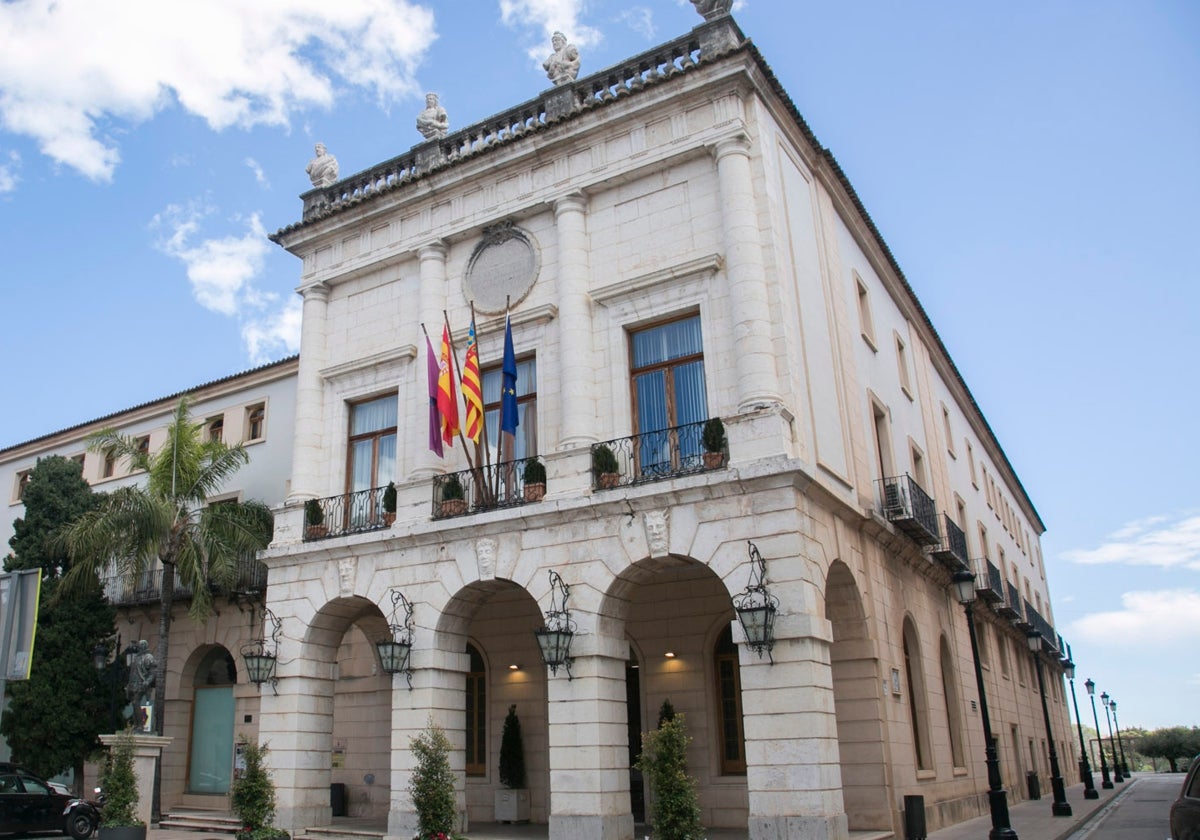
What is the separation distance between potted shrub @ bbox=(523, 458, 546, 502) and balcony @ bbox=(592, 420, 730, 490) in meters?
1.02

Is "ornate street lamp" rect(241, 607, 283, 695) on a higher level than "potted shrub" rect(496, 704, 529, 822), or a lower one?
higher

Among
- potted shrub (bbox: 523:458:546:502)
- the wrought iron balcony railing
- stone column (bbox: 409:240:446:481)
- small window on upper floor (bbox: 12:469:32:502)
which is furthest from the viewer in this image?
small window on upper floor (bbox: 12:469:32:502)

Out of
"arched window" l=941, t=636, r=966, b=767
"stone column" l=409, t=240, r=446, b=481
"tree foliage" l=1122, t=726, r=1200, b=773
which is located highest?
"stone column" l=409, t=240, r=446, b=481

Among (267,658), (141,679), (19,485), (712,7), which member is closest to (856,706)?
(267,658)

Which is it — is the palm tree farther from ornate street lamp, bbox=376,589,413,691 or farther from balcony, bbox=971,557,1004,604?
balcony, bbox=971,557,1004,604

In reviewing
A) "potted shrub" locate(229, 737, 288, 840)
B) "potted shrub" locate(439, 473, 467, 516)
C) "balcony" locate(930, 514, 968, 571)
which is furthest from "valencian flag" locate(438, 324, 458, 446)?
"balcony" locate(930, 514, 968, 571)

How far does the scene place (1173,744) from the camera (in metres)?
81.2

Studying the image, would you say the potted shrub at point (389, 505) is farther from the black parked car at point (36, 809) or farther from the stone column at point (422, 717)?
the black parked car at point (36, 809)

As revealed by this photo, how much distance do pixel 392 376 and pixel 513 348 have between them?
11.0 ft

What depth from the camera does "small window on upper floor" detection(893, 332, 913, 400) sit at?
24141 millimetres

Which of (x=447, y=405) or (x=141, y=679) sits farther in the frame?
(x=141, y=679)

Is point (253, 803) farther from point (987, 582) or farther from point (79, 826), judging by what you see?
point (987, 582)

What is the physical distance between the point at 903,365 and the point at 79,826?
68.6ft

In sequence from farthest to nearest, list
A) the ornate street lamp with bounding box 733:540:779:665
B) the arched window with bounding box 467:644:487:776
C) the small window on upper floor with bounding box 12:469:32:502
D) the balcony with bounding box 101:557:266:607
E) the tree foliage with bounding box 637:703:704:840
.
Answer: the small window on upper floor with bounding box 12:469:32:502
the balcony with bounding box 101:557:266:607
the arched window with bounding box 467:644:487:776
the ornate street lamp with bounding box 733:540:779:665
the tree foliage with bounding box 637:703:704:840
